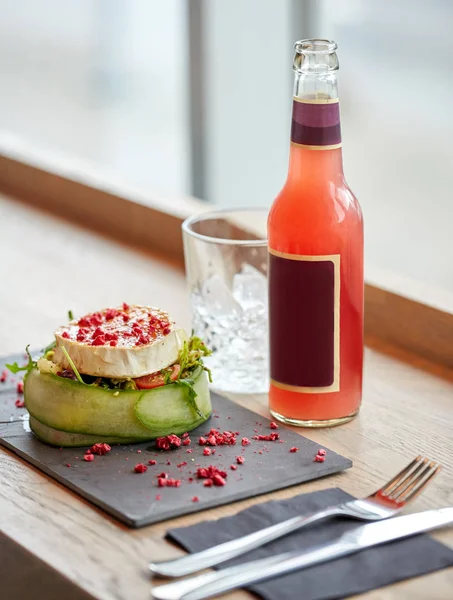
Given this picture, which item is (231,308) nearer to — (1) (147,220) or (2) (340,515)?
(2) (340,515)

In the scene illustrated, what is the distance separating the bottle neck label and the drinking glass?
0.18 m

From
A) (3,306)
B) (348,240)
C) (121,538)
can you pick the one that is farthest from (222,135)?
(121,538)

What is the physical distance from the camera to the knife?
78 centimetres

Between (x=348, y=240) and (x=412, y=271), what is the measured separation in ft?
11.1

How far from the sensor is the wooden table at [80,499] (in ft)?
2.73

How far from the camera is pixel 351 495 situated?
95 centimetres

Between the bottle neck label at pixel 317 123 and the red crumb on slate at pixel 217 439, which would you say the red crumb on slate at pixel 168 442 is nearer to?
the red crumb on slate at pixel 217 439

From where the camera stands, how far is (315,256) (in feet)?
3.42

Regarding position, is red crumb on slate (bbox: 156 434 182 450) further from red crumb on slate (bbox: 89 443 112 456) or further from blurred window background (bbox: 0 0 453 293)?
blurred window background (bbox: 0 0 453 293)

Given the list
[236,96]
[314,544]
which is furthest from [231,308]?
[236,96]

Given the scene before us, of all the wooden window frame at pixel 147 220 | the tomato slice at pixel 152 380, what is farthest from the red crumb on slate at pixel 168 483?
the wooden window frame at pixel 147 220

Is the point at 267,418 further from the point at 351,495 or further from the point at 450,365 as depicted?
the point at 450,365

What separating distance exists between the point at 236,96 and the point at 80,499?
2.38m

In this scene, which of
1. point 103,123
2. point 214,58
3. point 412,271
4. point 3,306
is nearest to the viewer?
point 3,306
